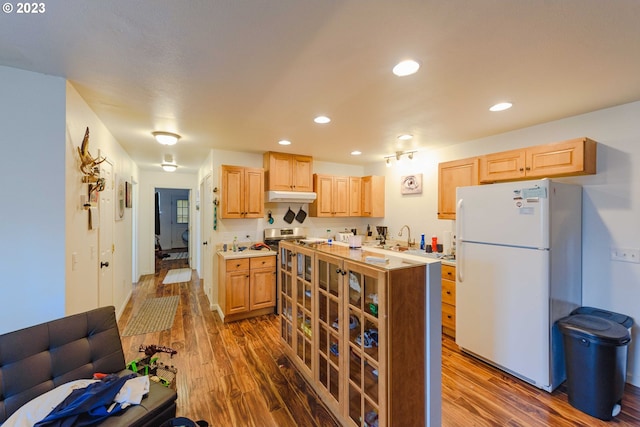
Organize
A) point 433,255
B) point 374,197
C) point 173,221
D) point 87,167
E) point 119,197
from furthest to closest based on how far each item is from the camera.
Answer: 1. point 173,221
2. point 374,197
3. point 119,197
4. point 433,255
5. point 87,167

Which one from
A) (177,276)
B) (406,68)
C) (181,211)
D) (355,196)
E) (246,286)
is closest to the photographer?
(406,68)

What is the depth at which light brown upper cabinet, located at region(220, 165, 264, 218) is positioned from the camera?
386 centimetres

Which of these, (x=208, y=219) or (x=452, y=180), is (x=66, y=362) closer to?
(x=208, y=219)

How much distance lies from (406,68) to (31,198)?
8.83ft

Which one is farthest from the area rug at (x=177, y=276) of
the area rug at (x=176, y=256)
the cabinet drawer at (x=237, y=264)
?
the cabinet drawer at (x=237, y=264)

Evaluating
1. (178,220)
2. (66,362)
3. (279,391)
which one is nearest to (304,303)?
(279,391)

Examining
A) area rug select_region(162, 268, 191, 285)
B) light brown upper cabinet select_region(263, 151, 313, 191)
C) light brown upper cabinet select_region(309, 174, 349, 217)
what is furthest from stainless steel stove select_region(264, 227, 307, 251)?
area rug select_region(162, 268, 191, 285)

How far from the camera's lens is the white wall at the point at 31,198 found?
1.77m

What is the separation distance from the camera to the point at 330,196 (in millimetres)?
4758

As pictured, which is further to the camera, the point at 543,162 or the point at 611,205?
the point at 543,162

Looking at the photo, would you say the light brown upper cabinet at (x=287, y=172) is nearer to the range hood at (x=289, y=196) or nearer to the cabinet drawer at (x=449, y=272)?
the range hood at (x=289, y=196)

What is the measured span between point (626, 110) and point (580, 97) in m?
0.60

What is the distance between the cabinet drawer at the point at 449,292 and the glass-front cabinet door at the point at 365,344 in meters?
1.93

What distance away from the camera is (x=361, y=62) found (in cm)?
167
